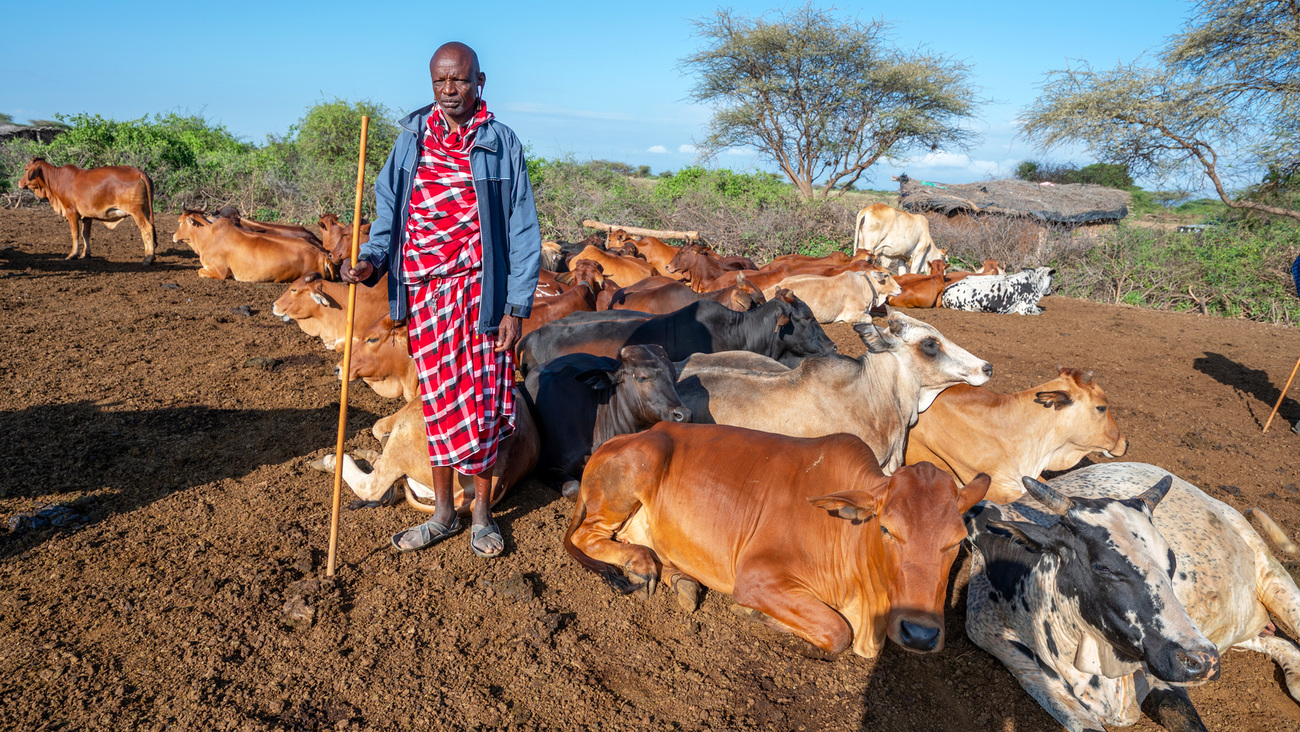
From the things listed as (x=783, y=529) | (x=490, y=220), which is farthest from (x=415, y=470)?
(x=783, y=529)

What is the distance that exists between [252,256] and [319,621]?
10.2 meters

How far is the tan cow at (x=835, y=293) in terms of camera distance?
12164 mm

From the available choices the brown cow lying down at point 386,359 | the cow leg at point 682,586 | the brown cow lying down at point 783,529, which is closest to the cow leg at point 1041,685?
the brown cow lying down at point 783,529

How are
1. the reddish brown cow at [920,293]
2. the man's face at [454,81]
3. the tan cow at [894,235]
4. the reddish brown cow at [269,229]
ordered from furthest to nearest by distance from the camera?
the tan cow at [894,235], the reddish brown cow at [920,293], the reddish brown cow at [269,229], the man's face at [454,81]

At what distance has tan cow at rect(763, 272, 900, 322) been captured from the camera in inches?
479

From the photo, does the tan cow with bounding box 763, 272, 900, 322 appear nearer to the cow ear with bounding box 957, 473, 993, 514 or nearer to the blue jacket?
the blue jacket

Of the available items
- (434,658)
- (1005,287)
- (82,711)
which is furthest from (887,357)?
(1005,287)

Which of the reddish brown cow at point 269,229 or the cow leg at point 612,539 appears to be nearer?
the cow leg at point 612,539

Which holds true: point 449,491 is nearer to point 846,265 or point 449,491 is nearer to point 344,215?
point 846,265

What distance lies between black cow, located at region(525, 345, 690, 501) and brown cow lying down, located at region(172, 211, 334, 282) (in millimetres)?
7866

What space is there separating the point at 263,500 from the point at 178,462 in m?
0.90

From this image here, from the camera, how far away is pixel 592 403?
17.6ft

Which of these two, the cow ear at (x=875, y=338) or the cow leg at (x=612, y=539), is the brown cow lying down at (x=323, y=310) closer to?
the cow leg at (x=612, y=539)

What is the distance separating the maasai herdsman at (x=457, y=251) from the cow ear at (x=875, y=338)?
259 cm
